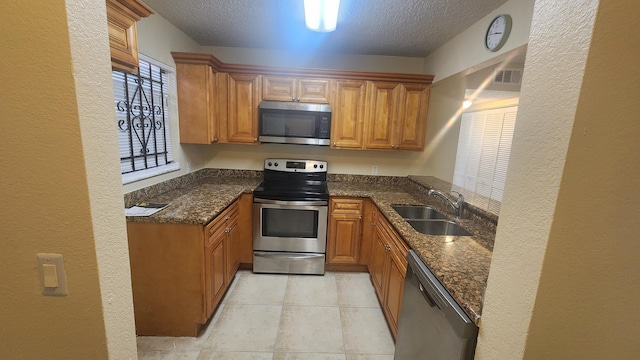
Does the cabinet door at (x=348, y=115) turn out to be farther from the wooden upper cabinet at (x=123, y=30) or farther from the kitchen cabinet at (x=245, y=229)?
the wooden upper cabinet at (x=123, y=30)

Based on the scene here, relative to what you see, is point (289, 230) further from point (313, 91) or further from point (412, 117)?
point (412, 117)

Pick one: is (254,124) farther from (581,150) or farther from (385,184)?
(581,150)

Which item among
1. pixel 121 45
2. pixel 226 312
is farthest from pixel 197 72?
pixel 226 312

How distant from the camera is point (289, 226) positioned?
2789 mm

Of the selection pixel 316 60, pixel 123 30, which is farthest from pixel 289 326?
pixel 316 60

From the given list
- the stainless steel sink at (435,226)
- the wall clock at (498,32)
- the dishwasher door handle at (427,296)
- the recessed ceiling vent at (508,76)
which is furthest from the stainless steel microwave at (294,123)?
the recessed ceiling vent at (508,76)

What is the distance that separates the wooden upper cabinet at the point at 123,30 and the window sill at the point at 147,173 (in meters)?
0.99

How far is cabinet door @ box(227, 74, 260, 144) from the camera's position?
9.41ft

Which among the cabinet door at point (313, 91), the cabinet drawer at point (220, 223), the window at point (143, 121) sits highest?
the cabinet door at point (313, 91)

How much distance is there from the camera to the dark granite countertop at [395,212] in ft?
3.93

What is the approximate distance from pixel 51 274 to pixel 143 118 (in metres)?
1.97

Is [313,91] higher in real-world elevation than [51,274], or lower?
higher

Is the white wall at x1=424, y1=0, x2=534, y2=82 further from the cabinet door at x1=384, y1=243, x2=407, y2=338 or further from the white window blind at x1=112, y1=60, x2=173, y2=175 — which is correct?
the white window blind at x1=112, y1=60, x2=173, y2=175

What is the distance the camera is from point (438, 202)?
98.3 inches
